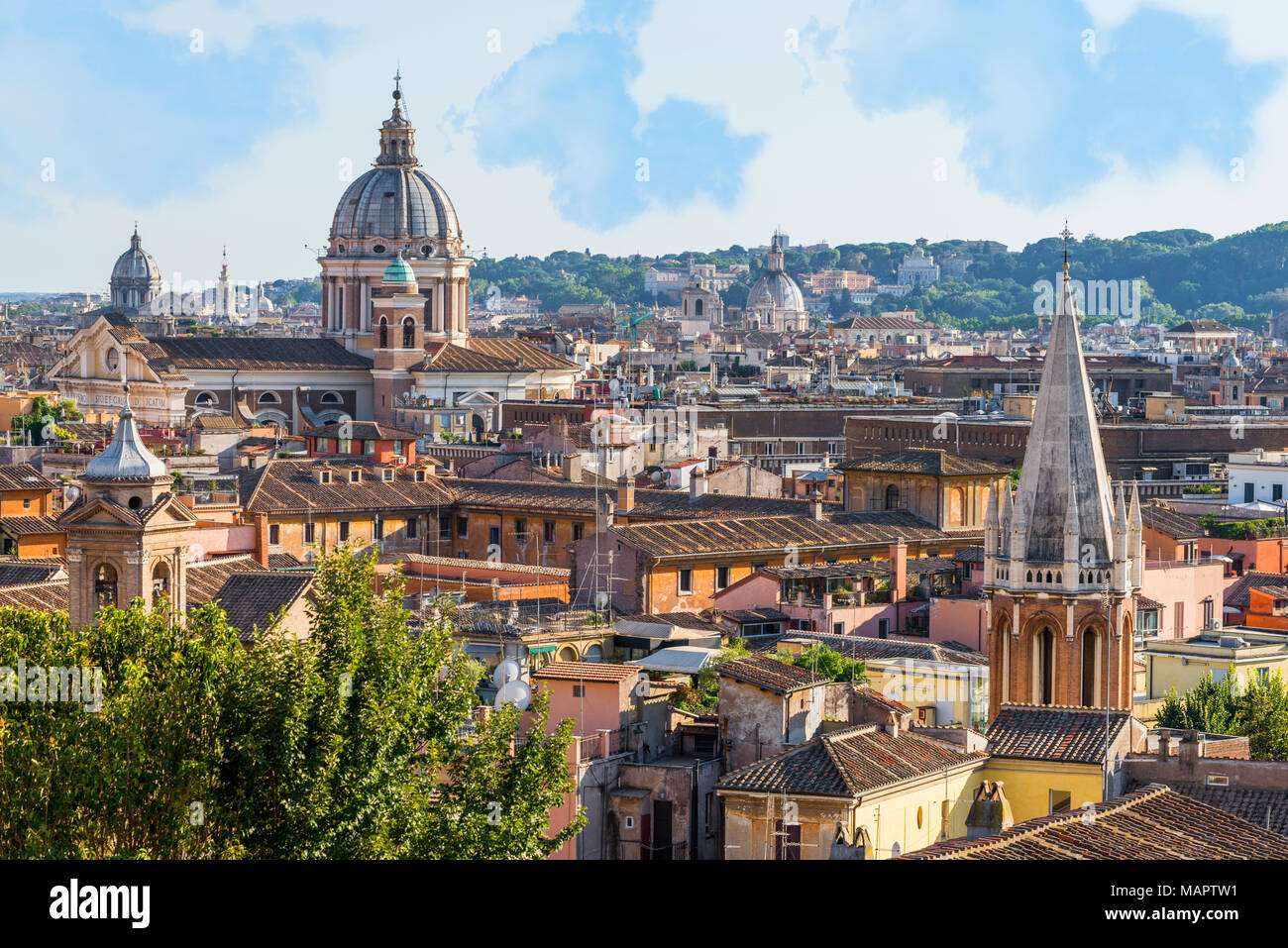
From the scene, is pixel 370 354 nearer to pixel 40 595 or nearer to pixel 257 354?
pixel 257 354

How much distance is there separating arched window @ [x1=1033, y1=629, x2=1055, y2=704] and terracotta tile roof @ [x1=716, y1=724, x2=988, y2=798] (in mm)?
3803

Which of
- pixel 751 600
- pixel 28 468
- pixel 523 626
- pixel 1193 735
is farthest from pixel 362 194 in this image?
pixel 1193 735

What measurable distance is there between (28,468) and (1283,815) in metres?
21.5

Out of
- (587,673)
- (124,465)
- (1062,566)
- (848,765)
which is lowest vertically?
(848,765)

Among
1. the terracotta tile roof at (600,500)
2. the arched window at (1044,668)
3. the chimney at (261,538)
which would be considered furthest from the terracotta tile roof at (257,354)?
the arched window at (1044,668)

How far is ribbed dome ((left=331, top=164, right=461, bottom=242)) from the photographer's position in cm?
7075

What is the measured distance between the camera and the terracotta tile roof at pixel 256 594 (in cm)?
1988

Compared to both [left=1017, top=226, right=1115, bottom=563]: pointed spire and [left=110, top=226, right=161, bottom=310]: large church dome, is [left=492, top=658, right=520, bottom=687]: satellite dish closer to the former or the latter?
[left=1017, top=226, right=1115, bottom=563]: pointed spire

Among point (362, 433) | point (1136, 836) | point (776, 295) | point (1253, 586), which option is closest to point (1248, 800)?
point (1136, 836)

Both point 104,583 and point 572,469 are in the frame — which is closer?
point 104,583

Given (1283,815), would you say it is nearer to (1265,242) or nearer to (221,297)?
(1265,242)

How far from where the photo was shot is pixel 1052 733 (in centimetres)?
1572

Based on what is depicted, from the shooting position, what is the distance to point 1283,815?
46.3ft

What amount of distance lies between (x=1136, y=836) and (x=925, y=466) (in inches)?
899
